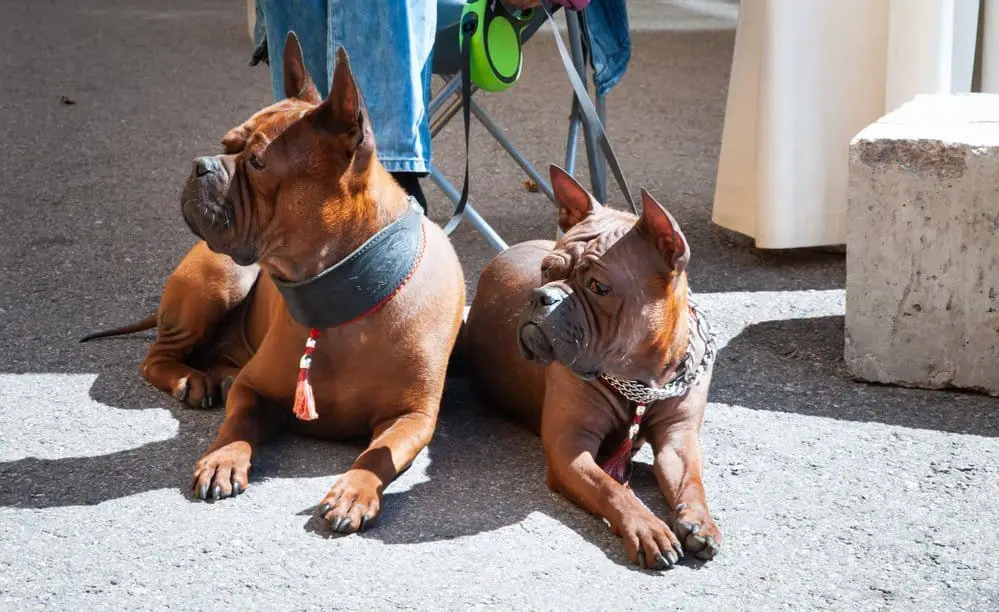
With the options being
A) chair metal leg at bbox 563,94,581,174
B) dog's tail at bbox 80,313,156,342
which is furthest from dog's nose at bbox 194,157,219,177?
chair metal leg at bbox 563,94,581,174

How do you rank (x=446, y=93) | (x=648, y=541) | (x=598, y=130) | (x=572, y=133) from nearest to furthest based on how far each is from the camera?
(x=648, y=541) → (x=598, y=130) → (x=446, y=93) → (x=572, y=133)

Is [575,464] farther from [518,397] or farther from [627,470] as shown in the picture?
[518,397]

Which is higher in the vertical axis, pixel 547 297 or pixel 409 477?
pixel 547 297

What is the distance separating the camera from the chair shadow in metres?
3.62

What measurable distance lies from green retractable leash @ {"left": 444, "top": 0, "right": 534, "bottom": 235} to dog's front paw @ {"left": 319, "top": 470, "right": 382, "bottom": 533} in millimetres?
1135

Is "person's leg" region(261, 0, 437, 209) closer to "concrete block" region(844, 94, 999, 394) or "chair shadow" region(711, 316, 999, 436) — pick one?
"chair shadow" region(711, 316, 999, 436)

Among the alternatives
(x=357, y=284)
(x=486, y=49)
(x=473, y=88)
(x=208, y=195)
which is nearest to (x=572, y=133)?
(x=473, y=88)

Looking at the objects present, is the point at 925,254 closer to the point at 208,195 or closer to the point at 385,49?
the point at 385,49

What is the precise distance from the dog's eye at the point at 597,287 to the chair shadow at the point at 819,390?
1.10 meters

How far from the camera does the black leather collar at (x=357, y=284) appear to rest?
3.06 meters

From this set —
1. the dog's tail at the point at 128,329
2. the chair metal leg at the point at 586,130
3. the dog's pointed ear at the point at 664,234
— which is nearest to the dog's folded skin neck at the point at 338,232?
the dog's pointed ear at the point at 664,234

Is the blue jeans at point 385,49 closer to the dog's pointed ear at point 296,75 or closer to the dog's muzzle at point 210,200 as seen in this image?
the dog's pointed ear at point 296,75

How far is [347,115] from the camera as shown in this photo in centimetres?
290

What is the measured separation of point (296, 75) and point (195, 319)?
37.0 inches
